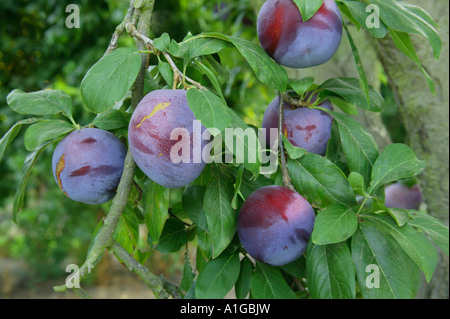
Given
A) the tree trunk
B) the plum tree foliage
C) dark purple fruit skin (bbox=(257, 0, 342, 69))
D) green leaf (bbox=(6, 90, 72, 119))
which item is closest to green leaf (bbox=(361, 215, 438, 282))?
the plum tree foliage

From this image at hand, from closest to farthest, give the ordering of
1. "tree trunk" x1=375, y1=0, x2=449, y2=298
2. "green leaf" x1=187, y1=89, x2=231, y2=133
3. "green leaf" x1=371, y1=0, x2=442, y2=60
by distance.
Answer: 1. "green leaf" x1=187, y1=89, x2=231, y2=133
2. "green leaf" x1=371, y1=0, x2=442, y2=60
3. "tree trunk" x1=375, y1=0, x2=449, y2=298

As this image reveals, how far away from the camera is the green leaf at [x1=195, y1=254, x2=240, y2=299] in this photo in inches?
21.2

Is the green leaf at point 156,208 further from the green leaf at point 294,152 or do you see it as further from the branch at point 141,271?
the green leaf at point 294,152

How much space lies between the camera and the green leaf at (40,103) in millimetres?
582

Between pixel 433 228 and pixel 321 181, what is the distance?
16 cm

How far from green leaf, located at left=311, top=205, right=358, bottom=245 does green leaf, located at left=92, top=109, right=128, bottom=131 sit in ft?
0.86

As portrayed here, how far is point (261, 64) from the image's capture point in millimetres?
517

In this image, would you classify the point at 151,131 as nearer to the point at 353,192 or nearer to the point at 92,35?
the point at 353,192

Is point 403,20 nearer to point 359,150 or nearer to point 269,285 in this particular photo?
point 359,150

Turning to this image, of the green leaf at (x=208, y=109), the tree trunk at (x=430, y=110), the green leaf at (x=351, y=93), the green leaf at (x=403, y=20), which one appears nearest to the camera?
the green leaf at (x=208, y=109)

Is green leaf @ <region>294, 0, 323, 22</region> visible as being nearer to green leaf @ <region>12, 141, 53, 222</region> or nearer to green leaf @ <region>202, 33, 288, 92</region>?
green leaf @ <region>202, 33, 288, 92</region>

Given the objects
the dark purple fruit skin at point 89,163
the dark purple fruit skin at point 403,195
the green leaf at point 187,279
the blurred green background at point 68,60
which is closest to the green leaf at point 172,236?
the green leaf at point 187,279

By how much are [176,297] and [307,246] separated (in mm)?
185
